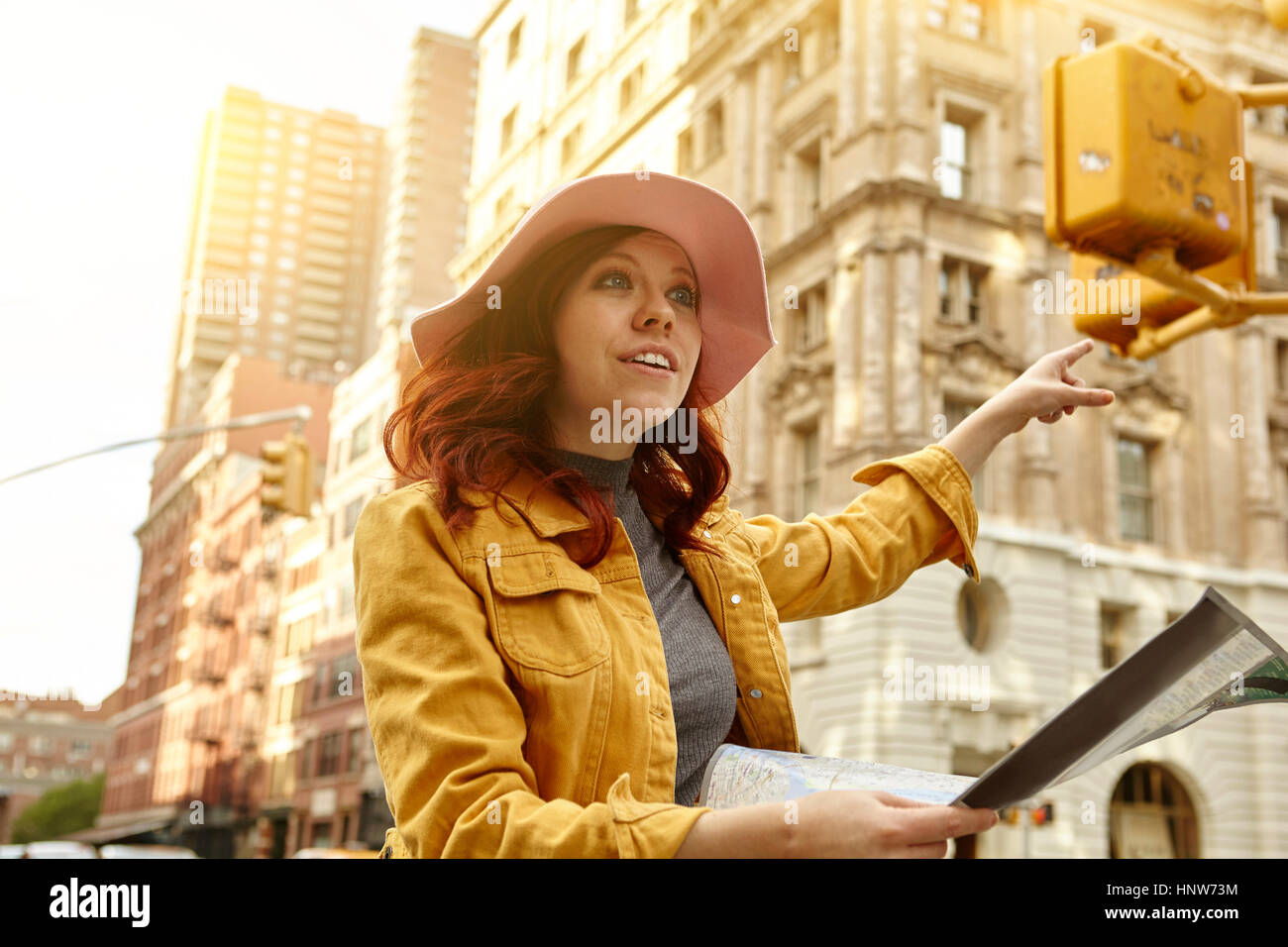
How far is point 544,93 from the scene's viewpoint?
30.2 m

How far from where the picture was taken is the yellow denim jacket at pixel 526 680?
122 centimetres

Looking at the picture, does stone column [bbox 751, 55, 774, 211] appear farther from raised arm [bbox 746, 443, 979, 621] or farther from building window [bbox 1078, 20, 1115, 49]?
raised arm [bbox 746, 443, 979, 621]

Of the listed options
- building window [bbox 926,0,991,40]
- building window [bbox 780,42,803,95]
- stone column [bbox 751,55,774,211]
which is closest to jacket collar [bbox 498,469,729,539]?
stone column [bbox 751,55,774,211]

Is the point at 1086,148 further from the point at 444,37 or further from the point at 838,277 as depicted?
the point at 444,37

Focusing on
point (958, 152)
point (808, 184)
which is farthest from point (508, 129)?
point (958, 152)

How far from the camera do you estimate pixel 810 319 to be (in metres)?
22.8

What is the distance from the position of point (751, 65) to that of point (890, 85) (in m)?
3.72

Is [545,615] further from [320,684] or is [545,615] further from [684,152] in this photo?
[320,684]

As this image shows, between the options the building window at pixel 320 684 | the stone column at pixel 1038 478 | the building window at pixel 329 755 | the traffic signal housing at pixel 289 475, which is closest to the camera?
the traffic signal housing at pixel 289 475

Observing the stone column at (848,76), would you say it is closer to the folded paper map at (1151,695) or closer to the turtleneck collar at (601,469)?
the turtleneck collar at (601,469)

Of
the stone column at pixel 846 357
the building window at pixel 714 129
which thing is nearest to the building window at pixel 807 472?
the stone column at pixel 846 357

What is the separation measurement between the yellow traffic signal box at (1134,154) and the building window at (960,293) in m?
19.2

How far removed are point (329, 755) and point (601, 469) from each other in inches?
1593

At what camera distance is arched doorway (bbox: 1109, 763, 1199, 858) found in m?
20.9
